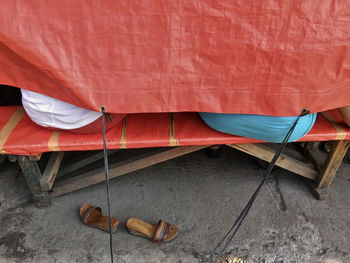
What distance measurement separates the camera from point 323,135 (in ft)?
5.74

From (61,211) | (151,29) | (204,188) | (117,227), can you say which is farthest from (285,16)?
(61,211)

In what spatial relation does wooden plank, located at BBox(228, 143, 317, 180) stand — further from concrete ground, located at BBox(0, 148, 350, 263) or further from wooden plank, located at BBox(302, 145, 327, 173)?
concrete ground, located at BBox(0, 148, 350, 263)

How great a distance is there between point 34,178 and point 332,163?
196 centimetres

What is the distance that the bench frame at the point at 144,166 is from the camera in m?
1.89

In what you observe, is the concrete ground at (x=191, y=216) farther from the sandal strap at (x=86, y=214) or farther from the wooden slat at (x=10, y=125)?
the wooden slat at (x=10, y=125)

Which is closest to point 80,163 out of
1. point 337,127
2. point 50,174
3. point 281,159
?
point 50,174

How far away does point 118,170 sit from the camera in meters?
2.02

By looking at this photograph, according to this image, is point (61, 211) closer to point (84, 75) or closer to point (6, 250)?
point (6, 250)

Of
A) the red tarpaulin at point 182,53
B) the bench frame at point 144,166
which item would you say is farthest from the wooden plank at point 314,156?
the red tarpaulin at point 182,53

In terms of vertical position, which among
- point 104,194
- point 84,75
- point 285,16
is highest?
point 285,16

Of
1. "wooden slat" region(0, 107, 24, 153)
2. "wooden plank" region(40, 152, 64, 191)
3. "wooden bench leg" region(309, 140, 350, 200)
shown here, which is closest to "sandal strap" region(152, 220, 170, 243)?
"wooden plank" region(40, 152, 64, 191)

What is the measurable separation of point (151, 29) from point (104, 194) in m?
1.32

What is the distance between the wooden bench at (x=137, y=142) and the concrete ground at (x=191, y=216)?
0.16 meters

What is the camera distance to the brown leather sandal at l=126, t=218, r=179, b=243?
182 cm
